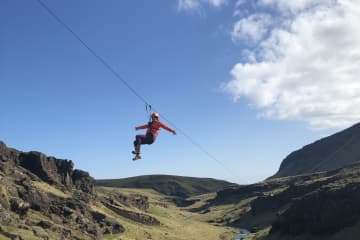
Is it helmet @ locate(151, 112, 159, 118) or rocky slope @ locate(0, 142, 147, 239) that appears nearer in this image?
helmet @ locate(151, 112, 159, 118)

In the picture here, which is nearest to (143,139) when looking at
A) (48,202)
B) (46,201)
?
(46,201)

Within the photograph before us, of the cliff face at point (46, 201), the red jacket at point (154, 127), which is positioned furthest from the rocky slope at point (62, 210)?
the red jacket at point (154, 127)

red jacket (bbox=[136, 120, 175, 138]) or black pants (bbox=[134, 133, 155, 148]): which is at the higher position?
red jacket (bbox=[136, 120, 175, 138])

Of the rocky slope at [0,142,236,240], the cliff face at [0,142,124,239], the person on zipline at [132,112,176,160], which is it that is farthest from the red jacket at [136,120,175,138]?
the cliff face at [0,142,124,239]

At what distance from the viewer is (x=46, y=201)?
123 m

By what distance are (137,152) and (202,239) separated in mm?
113327

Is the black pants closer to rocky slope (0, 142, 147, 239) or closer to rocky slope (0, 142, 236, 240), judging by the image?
rocky slope (0, 142, 236, 240)

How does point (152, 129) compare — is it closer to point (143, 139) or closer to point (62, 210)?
point (143, 139)

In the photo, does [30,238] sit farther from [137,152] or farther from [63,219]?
[137,152]

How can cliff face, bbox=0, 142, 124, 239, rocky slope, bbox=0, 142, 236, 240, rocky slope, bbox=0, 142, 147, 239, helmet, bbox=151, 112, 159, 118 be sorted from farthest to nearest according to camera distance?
1. rocky slope, bbox=0, 142, 236, 240
2. rocky slope, bbox=0, 142, 147, 239
3. cliff face, bbox=0, 142, 124, 239
4. helmet, bbox=151, 112, 159, 118

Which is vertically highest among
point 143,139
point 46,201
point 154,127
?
point 46,201

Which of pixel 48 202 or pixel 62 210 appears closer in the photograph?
pixel 48 202

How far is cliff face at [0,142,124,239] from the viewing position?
100500mm

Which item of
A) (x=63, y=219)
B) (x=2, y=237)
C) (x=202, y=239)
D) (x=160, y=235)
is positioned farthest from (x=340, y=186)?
(x=2, y=237)
